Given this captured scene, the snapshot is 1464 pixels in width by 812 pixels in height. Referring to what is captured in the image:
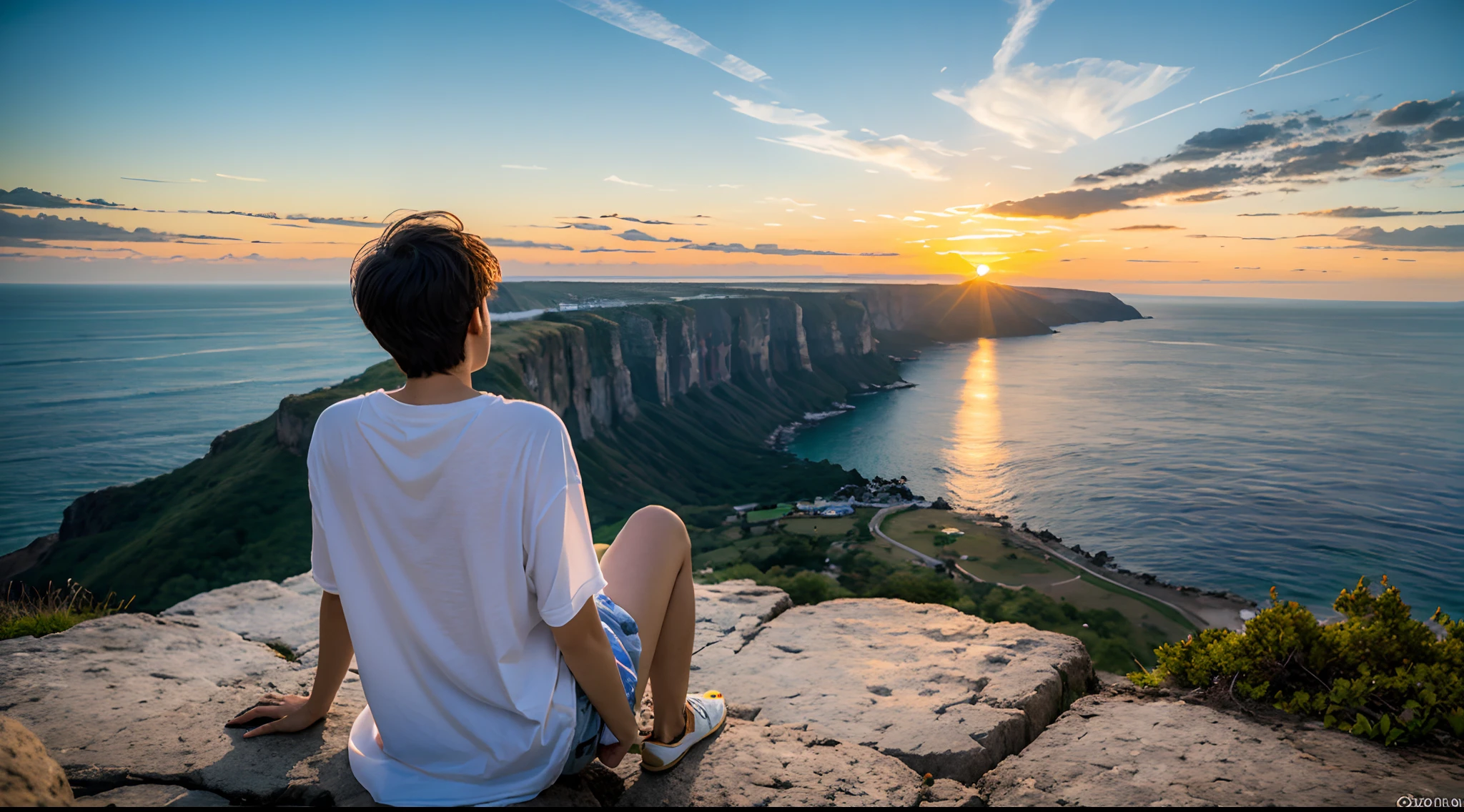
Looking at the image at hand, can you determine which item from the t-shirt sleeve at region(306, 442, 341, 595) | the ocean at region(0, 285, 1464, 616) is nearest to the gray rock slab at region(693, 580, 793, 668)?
the t-shirt sleeve at region(306, 442, 341, 595)

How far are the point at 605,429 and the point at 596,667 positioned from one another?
2705 inches

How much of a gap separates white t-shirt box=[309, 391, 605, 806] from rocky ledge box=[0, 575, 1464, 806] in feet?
1.20

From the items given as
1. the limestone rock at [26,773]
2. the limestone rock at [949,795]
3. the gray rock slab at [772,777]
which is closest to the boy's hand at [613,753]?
the gray rock slab at [772,777]

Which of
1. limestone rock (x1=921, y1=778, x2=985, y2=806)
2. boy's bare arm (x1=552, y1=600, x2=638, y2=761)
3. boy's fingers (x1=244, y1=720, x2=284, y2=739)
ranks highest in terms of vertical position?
boy's bare arm (x1=552, y1=600, x2=638, y2=761)

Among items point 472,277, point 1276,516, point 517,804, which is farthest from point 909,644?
point 1276,516

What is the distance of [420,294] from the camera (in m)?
1.81

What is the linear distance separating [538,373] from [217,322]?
167 metres

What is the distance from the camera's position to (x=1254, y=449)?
67.8 metres

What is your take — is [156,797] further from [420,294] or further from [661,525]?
[420,294]

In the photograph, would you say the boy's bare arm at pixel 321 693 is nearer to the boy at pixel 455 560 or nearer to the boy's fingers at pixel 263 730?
the boy's fingers at pixel 263 730

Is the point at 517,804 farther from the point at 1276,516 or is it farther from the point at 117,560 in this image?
the point at 1276,516

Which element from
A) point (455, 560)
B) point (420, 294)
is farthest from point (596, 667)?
point (420, 294)

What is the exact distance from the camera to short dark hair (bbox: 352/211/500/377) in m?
1.82

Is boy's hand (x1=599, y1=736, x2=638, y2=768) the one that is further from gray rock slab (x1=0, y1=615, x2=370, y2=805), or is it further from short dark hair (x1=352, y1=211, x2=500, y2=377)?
short dark hair (x1=352, y1=211, x2=500, y2=377)
